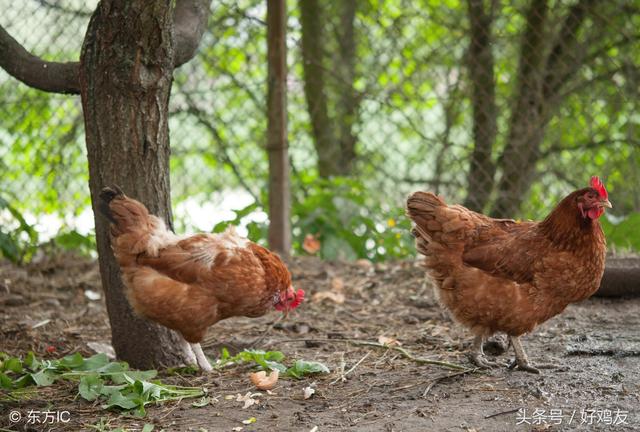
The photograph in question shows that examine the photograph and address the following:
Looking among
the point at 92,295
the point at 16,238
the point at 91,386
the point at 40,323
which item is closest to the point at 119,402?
the point at 91,386

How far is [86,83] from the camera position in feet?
12.8

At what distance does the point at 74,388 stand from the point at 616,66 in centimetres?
521

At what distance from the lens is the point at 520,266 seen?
3.94 meters

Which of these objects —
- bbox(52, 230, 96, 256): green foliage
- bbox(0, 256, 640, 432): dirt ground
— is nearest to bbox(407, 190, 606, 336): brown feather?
bbox(0, 256, 640, 432): dirt ground

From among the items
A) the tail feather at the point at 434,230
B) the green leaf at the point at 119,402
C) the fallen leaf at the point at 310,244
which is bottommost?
the green leaf at the point at 119,402

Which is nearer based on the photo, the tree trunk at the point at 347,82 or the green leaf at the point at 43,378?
the green leaf at the point at 43,378

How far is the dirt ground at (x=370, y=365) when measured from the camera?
3.30 metres

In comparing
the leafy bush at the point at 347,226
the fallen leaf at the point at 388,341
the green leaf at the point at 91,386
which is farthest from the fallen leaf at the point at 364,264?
the green leaf at the point at 91,386

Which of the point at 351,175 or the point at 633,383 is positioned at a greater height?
the point at 351,175

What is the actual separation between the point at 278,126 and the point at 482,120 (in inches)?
79.2

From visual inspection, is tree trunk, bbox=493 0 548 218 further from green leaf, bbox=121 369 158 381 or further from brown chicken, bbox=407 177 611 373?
green leaf, bbox=121 369 158 381

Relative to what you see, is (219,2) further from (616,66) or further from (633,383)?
(633,383)

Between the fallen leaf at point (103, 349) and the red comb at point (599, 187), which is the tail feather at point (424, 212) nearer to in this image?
the red comb at point (599, 187)

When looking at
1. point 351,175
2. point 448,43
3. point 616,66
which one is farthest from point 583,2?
point 351,175
